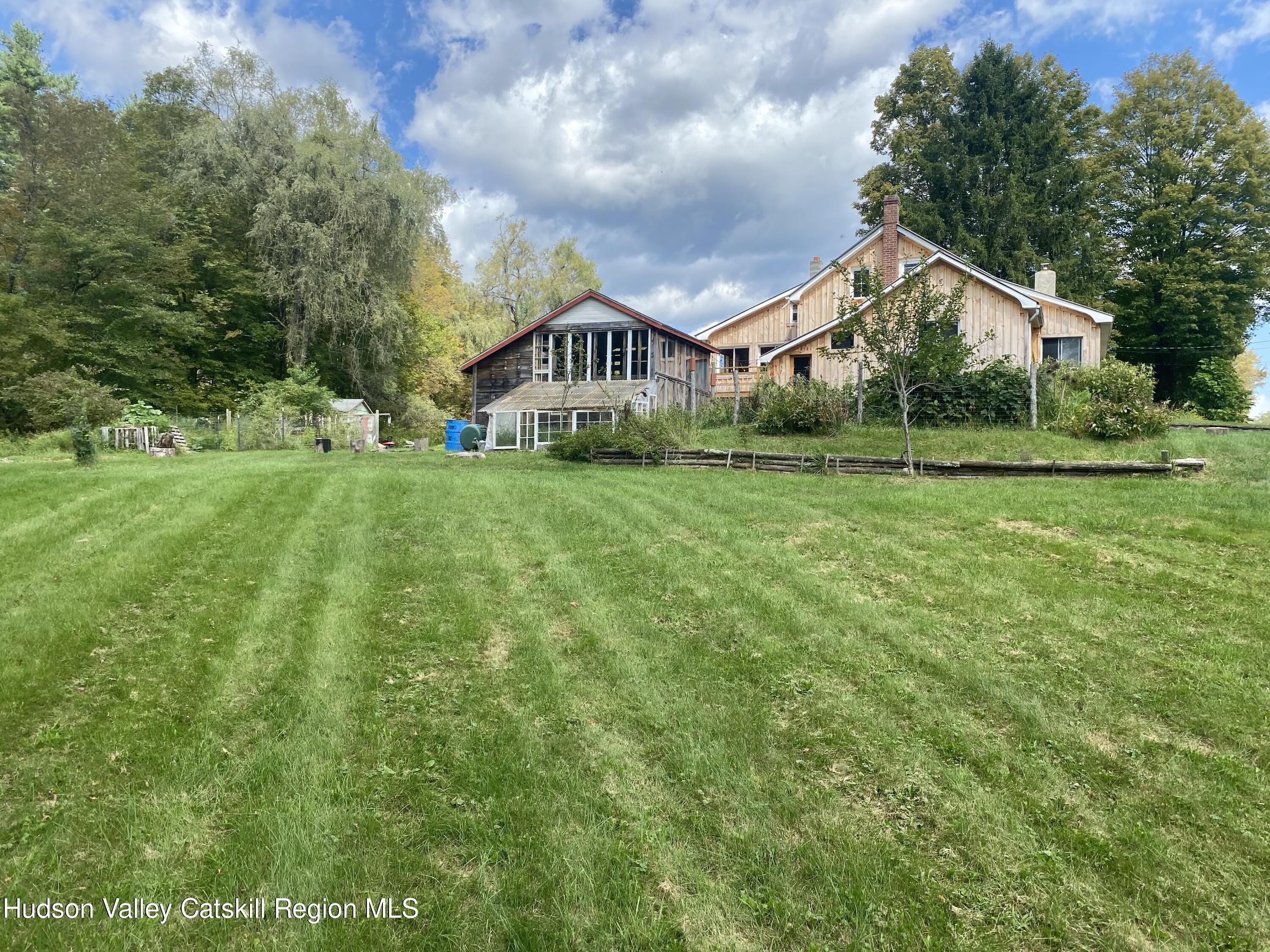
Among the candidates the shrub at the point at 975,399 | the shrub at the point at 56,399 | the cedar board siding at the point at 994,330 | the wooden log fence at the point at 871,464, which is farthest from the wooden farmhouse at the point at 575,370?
the shrub at the point at 56,399

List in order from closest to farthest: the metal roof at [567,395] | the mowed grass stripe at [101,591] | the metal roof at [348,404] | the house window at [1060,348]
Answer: the mowed grass stripe at [101,591] → the house window at [1060,348] → the metal roof at [567,395] → the metal roof at [348,404]

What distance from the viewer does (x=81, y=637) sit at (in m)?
5.13

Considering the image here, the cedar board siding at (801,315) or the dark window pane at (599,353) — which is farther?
the dark window pane at (599,353)

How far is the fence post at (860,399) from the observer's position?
17.5 metres

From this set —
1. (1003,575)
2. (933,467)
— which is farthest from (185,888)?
(933,467)

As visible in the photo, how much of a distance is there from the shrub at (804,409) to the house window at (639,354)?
29.1ft

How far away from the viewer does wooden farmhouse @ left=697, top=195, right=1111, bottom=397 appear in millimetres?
21016

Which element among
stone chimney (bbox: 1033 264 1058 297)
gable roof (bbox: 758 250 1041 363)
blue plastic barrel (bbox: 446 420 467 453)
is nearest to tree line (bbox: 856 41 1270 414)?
stone chimney (bbox: 1033 264 1058 297)

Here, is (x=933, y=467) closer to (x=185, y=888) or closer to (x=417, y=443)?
(x=185, y=888)

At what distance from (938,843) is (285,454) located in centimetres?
2087

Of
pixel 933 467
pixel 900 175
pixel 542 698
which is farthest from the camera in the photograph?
pixel 900 175

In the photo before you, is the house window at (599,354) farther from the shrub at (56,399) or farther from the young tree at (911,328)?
the shrub at (56,399)

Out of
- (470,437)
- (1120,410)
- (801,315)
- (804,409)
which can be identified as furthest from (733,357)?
(1120,410)

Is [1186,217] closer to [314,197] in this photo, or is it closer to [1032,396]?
[1032,396]
